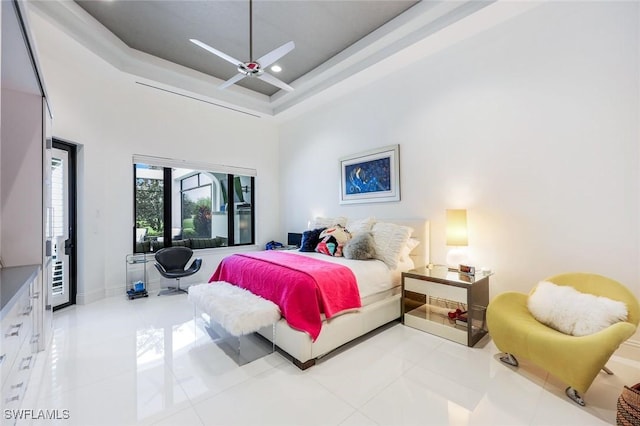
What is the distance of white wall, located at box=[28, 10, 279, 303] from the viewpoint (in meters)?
3.46

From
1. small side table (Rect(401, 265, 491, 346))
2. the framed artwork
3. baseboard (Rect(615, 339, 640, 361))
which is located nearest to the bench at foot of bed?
small side table (Rect(401, 265, 491, 346))

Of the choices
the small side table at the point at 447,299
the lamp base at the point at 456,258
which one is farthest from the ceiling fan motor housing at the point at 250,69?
the lamp base at the point at 456,258

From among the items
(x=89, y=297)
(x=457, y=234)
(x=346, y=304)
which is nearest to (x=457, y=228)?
(x=457, y=234)

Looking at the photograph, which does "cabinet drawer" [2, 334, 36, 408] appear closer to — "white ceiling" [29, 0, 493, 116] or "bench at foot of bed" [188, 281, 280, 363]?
"bench at foot of bed" [188, 281, 280, 363]

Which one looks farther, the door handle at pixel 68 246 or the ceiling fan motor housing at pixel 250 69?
the door handle at pixel 68 246

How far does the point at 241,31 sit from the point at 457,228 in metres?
3.52

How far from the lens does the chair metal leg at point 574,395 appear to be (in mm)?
1787

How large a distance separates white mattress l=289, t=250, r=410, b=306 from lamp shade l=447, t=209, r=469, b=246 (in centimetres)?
68

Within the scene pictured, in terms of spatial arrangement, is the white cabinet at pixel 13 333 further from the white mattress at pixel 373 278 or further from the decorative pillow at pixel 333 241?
the decorative pillow at pixel 333 241

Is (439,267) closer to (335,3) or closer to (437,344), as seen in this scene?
(437,344)

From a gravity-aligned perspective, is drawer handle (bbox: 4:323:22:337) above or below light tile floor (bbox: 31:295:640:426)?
above

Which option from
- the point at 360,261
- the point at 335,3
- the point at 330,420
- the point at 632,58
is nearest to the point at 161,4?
the point at 335,3

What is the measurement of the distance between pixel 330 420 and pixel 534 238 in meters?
2.54

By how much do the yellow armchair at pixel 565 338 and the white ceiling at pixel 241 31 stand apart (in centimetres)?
272
